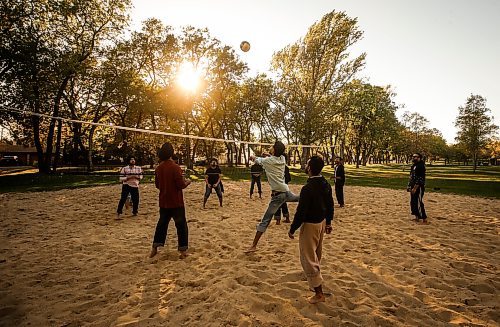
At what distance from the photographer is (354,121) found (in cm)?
4462

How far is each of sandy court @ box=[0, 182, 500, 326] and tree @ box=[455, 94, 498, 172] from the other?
37.5 m

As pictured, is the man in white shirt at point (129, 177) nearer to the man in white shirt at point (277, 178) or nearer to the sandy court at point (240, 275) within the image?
the sandy court at point (240, 275)

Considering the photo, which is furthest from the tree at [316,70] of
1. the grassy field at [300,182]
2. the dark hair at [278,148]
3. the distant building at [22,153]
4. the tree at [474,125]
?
the distant building at [22,153]

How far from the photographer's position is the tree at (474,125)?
3597 cm

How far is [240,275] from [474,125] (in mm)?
45478

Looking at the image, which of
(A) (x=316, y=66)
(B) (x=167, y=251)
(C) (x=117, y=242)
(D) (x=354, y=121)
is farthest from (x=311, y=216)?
(D) (x=354, y=121)

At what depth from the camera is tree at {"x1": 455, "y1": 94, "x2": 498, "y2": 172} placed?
1416 inches

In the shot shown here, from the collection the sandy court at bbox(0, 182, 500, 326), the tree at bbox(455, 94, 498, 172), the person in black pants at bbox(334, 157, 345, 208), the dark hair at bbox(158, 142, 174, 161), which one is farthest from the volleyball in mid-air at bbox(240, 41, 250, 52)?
the tree at bbox(455, 94, 498, 172)

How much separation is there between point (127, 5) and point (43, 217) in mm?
26871

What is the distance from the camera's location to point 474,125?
3653 cm

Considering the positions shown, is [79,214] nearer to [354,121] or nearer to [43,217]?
[43,217]

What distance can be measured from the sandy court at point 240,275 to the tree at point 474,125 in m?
37.5

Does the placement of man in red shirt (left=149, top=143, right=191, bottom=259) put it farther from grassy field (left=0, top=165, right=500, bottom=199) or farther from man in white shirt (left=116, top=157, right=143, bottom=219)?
grassy field (left=0, top=165, right=500, bottom=199)

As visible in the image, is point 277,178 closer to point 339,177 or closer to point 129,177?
point 129,177
